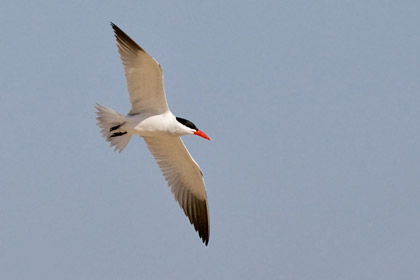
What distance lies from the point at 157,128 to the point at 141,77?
111 cm

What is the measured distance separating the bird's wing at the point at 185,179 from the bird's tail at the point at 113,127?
94 cm

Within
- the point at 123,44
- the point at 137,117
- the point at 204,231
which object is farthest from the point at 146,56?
the point at 204,231

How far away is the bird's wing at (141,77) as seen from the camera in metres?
14.2

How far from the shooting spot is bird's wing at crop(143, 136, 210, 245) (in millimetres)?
16281

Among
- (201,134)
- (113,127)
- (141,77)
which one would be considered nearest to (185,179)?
(201,134)

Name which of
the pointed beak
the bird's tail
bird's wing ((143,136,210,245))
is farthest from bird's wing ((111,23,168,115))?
bird's wing ((143,136,210,245))

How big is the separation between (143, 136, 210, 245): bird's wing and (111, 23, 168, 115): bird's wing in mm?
1187

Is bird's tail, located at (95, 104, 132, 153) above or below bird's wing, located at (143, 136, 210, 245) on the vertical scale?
above

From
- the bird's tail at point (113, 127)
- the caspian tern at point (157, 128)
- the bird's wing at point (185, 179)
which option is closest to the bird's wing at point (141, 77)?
the caspian tern at point (157, 128)

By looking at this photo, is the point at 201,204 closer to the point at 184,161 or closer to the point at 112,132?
the point at 184,161

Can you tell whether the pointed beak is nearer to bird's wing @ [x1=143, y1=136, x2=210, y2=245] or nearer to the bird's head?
the bird's head

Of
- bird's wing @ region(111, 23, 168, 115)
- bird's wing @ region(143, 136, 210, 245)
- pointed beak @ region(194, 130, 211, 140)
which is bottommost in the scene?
bird's wing @ region(143, 136, 210, 245)

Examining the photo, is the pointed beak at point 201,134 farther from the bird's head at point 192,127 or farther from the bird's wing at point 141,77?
the bird's wing at point 141,77

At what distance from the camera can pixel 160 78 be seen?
14.5 meters
